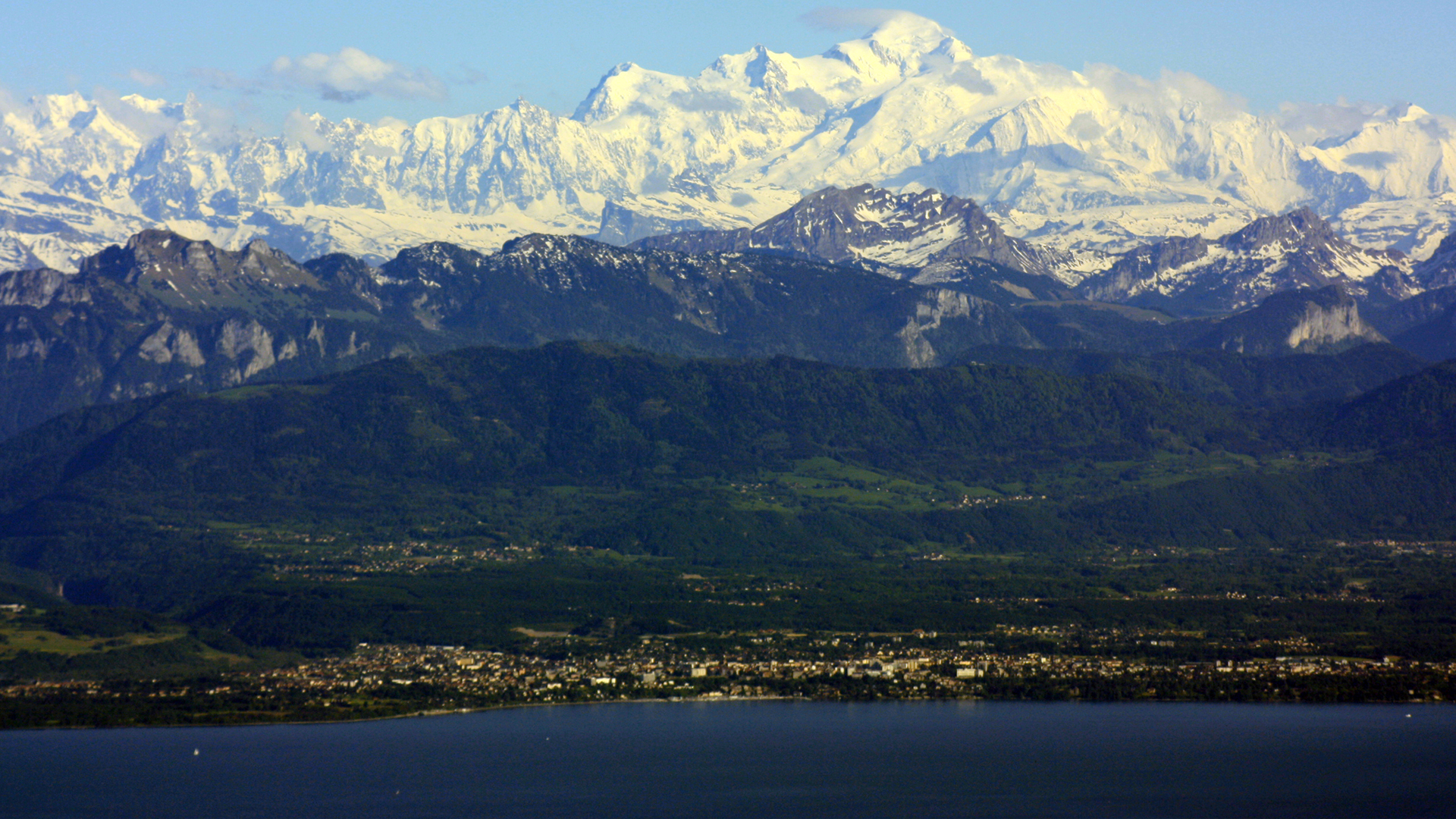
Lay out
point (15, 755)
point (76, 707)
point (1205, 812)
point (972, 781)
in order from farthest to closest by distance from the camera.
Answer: point (76, 707), point (15, 755), point (972, 781), point (1205, 812)

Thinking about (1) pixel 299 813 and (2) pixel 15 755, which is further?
(2) pixel 15 755

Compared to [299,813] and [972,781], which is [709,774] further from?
[299,813]

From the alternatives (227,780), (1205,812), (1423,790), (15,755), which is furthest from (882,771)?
(15,755)

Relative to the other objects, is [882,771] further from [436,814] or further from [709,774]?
[436,814]

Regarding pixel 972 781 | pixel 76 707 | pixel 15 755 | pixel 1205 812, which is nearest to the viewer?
pixel 1205 812

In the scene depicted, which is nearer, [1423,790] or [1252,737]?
[1423,790]

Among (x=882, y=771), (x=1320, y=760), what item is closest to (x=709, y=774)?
(x=882, y=771)
